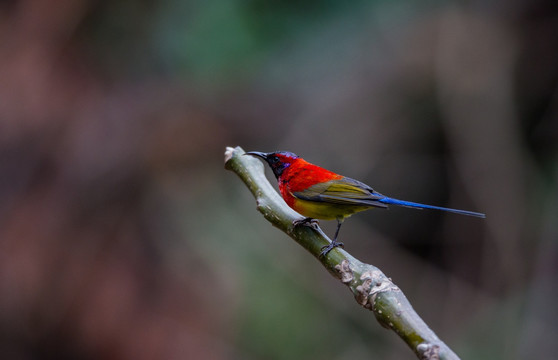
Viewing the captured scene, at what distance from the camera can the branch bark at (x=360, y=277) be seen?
74.4 inches

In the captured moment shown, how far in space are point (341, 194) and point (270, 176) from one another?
3.42 meters

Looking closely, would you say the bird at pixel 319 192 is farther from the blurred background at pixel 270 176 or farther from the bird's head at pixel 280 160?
the blurred background at pixel 270 176

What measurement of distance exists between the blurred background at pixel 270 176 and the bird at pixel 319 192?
307cm

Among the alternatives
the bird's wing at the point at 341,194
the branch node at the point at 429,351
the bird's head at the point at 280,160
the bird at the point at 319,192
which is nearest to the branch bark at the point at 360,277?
the branch node at the point at 429,351

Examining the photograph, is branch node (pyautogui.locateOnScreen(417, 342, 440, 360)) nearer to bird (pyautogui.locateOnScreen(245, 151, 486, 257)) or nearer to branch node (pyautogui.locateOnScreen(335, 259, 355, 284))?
branch node (pyautogui.locateOnScreen(335, 259, 355, 284))

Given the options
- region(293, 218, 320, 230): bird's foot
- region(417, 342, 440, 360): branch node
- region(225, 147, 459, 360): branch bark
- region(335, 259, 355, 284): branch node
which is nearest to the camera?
region(417, 342, 440, 360): branch node

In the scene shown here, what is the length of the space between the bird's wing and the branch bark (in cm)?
49

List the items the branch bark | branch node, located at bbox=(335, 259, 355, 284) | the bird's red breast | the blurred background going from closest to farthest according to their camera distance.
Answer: the branch bark
branch node, located at bbox=(335, 259, 355, 284)
the bird's red breast
the blurred background

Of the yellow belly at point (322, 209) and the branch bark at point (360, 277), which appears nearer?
the branch bark at point (360, 277)

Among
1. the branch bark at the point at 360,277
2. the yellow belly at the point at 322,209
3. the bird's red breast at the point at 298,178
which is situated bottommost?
the branch bark at the point at 360,277

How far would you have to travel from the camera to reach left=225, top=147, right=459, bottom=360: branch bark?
1891 mm

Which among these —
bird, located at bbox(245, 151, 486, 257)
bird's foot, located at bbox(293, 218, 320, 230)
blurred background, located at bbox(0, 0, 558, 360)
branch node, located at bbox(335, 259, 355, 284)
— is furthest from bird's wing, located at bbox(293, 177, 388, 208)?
blurred background, located at bbox(0, 0, 558, 360)

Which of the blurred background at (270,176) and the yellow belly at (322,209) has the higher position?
the blurred background at (270,176)

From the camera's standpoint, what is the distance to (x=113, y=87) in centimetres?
811
